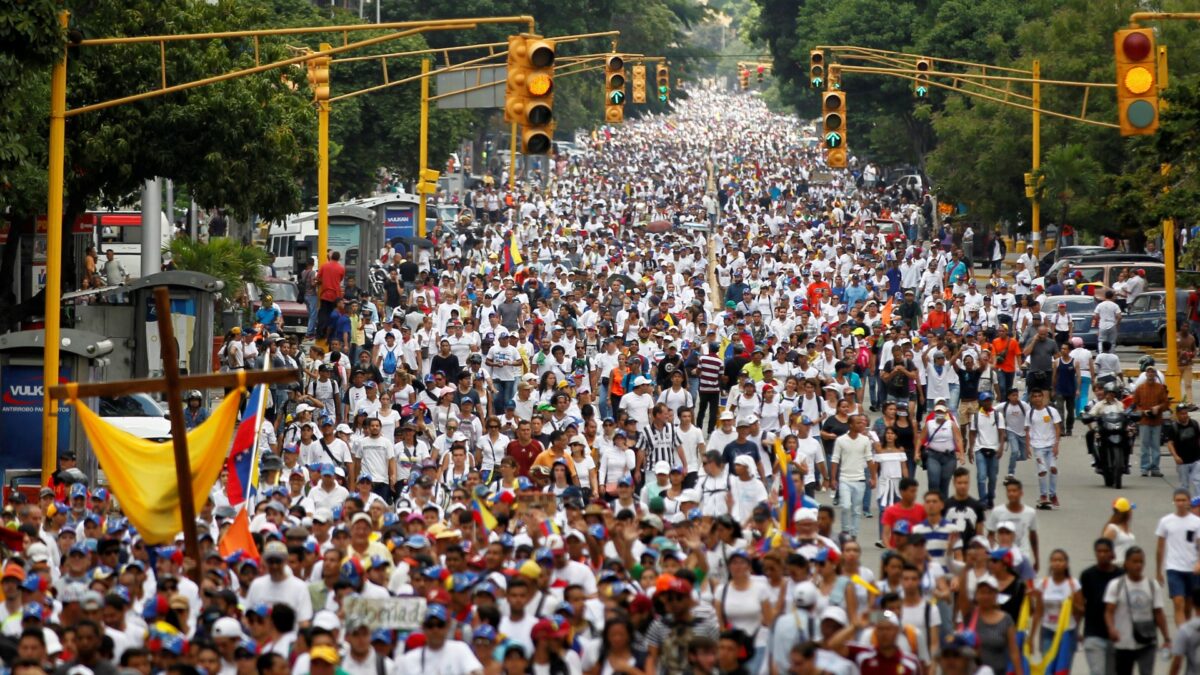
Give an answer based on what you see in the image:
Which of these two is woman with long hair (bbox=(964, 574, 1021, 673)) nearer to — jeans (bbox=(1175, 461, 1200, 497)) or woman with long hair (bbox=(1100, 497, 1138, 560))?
woman with long hair (bbox=(1100, 497, 1138, 560))

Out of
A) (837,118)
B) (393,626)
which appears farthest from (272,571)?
(837,118)

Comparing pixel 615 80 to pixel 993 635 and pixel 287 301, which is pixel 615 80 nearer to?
pixel 287 301

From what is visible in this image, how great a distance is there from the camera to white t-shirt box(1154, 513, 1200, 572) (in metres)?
15.4

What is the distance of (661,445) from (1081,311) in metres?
16.3

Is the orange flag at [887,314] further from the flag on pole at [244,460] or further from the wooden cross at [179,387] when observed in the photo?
the wooden cross at [179,387]

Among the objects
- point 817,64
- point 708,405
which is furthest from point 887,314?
point 708,405

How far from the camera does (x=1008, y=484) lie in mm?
15703

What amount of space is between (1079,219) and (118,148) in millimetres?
24862

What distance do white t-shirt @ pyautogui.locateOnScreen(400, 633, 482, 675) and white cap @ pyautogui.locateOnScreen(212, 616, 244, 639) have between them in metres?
1.00

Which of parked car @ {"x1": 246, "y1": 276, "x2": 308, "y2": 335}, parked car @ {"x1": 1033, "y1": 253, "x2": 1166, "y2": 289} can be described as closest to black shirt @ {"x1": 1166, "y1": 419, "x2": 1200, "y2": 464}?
parked car @ {"x1": 1033, "y1": 253, "x2": 1166, "y2": 289}

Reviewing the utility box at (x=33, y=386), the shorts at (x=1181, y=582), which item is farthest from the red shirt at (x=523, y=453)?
the shorts at (x=1181, y=582)

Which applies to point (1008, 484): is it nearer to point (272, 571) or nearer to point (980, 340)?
point (272, 571)

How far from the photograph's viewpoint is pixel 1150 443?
79.5ft

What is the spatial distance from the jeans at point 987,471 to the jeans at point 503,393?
7.39 meters
